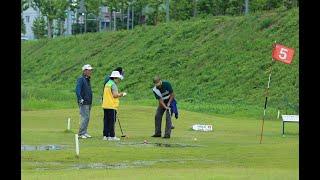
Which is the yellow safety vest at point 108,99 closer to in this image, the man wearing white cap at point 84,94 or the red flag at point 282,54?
the man wearing white cap at point 84,94

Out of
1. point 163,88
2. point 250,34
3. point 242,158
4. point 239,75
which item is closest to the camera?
point 242,158

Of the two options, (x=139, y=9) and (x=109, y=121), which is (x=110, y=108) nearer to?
(x=109, y=121)

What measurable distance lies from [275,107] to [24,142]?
23.8m

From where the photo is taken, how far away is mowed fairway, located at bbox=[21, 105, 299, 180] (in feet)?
50.0

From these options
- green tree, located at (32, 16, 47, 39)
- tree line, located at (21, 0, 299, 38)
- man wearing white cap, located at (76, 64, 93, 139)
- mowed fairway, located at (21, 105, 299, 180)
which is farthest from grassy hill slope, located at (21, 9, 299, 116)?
green tree, located at (32, 16, 47, 39)

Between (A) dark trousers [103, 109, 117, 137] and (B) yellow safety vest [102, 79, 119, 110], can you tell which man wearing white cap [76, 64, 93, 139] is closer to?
(B) yellow safety vest [102, 79, 119, 110]

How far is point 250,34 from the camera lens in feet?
202

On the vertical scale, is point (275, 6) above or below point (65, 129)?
above

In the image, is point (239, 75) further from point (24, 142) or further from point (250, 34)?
point (24, 142)

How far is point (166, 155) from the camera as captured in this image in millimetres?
19266

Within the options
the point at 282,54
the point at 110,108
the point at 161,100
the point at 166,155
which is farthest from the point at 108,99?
the point at 282,54

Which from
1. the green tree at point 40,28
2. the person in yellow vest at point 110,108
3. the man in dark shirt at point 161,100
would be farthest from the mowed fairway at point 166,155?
the green tree at point 40,28
